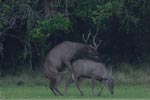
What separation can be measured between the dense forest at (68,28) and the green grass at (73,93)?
3087mm

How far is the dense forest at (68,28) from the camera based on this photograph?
36312mm

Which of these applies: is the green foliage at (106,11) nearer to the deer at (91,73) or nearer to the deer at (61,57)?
the deer at (61,57)

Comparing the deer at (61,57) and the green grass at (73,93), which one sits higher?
the deer at (61,57)

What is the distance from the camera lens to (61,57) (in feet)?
108

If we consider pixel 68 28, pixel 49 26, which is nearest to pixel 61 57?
pixel 49 26

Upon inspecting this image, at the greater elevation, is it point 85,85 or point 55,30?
point 55,30

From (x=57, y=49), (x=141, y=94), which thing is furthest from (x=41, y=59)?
(x=141, y=94)

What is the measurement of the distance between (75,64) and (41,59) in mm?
7072

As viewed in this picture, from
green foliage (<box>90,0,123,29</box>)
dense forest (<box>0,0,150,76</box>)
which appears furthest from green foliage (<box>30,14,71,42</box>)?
green foliage (<box>90,0,123,29</box>)

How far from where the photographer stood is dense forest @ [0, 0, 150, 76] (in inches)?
1430

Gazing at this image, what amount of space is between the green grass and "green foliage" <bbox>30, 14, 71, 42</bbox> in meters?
2.55

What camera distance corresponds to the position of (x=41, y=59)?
127 ft

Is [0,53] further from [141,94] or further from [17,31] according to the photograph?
[141,94]

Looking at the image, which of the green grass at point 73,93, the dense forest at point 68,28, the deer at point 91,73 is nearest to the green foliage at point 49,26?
the dense forest at point 68,28
